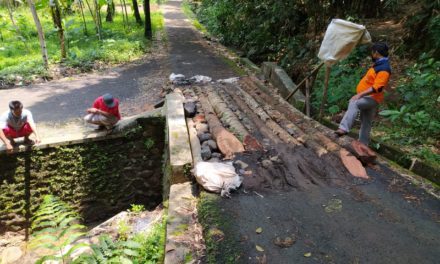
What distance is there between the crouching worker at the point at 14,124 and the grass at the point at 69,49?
19.3ft

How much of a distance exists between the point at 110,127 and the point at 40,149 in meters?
1.51

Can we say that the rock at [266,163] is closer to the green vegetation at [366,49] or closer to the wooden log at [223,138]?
the wooden log at [223,138]

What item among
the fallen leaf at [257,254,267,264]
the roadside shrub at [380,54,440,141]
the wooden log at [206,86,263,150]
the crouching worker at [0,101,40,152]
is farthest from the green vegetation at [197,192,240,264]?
the crouching worker at [0,101,40,152]

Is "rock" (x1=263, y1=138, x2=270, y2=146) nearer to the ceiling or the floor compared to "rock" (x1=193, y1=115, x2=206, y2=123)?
nearer to the ceiling

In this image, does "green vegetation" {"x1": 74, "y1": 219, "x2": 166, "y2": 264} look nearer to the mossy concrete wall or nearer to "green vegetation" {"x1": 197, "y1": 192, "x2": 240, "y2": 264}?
"green vegetation" {"x1": 197, "y1": 192, "x2": 240, "y2": 264}

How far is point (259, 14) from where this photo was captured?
14125mm

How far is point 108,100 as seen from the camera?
6.79 meters

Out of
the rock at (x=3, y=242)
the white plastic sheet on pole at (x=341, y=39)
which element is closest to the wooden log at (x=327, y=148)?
the white plastic sheet on pole at (x=341, y=39)

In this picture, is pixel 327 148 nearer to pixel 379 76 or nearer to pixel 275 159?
pixel 275 159

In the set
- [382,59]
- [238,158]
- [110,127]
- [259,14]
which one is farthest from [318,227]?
[259,14]

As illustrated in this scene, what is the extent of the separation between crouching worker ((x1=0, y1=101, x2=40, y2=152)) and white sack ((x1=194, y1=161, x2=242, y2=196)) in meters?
4.04

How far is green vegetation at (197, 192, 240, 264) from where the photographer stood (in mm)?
3303

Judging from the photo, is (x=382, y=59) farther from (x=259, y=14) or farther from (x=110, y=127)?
(x=259, y=14)

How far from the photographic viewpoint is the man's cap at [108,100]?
22.2 feet
